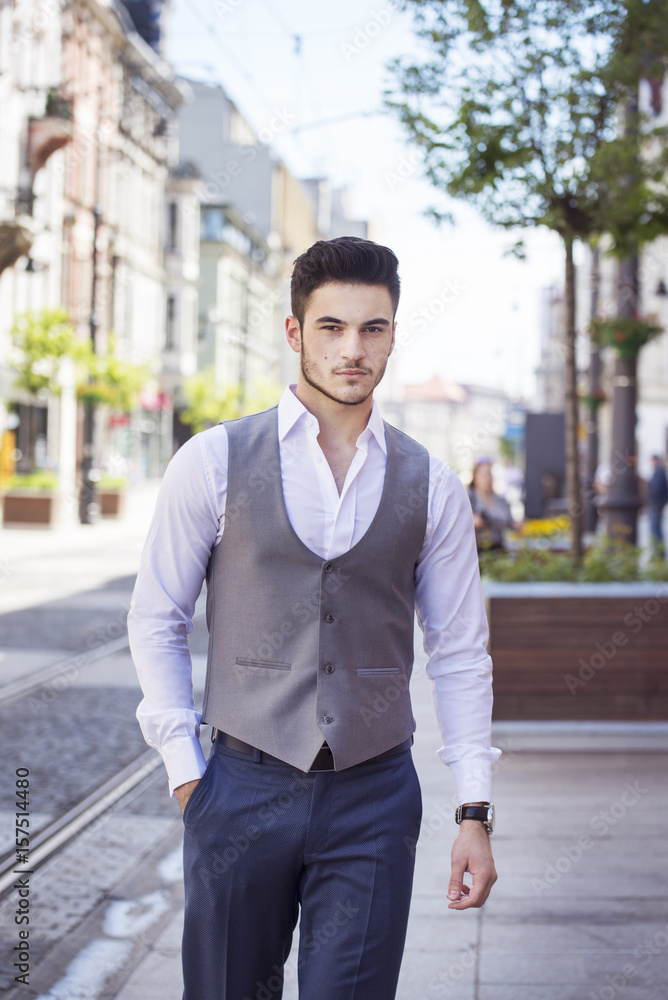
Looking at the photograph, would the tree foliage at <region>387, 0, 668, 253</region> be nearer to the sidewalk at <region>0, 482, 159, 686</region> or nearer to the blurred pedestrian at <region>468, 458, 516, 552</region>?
the blurred pedestrian at <region>468, 458, 516, 552</region>

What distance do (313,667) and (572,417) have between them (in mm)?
5263

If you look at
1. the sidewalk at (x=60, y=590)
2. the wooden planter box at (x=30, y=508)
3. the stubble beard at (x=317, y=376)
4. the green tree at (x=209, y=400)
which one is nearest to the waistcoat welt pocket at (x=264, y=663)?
the stubble beard at (x=317, y=376)

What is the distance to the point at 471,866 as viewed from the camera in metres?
2.17

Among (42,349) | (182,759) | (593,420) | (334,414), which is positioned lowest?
(182,759)

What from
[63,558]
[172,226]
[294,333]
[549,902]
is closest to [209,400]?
[172,226]

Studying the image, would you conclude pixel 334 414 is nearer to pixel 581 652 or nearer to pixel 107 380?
A: pixel 581 652

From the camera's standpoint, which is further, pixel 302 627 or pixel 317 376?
pixel 317 376

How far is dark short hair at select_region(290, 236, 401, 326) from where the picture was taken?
7.32 feet

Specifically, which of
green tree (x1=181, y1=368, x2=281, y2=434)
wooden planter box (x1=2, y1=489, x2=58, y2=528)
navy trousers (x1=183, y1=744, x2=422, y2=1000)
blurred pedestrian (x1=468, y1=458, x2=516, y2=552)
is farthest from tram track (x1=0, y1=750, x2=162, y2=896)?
green tree (x1=181, y1=368, x2=281, y2=434)

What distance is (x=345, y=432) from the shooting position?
234 centimetres

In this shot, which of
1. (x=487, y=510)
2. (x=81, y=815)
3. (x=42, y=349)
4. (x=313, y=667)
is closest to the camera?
(x=313, y=667)

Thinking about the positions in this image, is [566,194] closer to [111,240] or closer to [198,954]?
[198,954]

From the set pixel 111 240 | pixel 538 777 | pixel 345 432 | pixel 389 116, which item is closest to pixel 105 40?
pixel 111 240

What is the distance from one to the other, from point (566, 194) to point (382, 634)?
5501 millimetres
